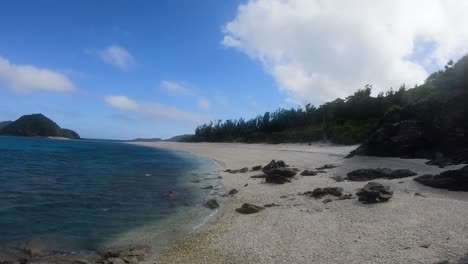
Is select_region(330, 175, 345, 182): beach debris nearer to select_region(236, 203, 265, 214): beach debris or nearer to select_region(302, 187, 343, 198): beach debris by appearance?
select_region(302, 187, 343, 198): beach debris

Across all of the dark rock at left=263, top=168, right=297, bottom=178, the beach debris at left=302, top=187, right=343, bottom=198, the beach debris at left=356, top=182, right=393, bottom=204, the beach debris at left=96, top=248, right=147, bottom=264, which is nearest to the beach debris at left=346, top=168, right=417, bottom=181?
the dark rock at left=263, top=168, right=297, bottom=178

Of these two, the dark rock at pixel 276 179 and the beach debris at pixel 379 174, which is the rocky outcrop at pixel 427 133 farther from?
the dark rock at pixel 276 179

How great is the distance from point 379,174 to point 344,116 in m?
58.0


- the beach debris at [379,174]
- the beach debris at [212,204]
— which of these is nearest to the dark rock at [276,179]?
the beach debris at [379,174]

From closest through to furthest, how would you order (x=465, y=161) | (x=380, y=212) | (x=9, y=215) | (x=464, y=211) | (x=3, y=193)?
(x=464, y=211) → (x=380, y=212) → (x=9, y=215) → (x=3, y=193) → (x=465, y=161)

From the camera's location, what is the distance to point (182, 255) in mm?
11594

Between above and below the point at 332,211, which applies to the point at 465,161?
above

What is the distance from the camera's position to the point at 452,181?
17828mm

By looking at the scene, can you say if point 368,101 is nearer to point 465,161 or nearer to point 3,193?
point 465,161

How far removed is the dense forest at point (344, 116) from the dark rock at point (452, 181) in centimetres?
1406

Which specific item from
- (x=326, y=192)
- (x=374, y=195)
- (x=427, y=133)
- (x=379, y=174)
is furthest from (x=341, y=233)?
(x=427, y=133)

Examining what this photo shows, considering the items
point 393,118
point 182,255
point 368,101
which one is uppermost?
point 368,101

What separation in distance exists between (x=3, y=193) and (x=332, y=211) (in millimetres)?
21054

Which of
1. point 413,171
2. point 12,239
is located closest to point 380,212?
point 413,171
